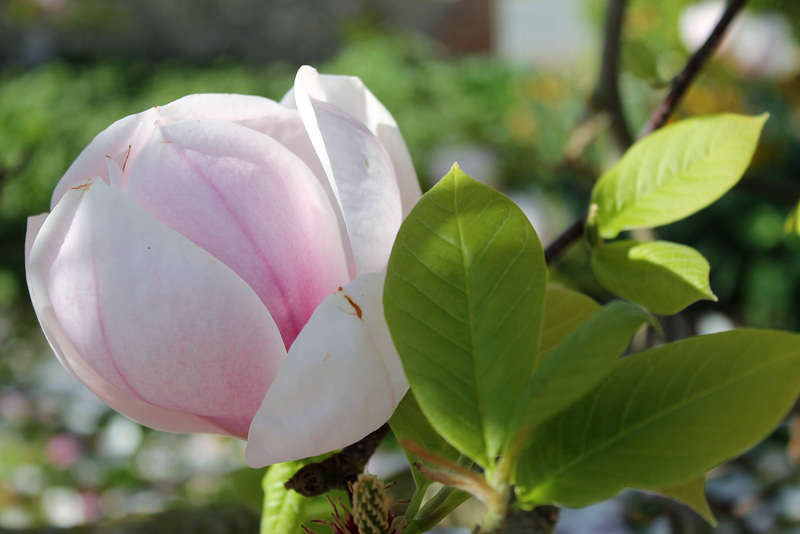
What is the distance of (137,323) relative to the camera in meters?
0.18

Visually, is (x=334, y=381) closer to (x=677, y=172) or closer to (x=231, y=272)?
(x=231, y=272)

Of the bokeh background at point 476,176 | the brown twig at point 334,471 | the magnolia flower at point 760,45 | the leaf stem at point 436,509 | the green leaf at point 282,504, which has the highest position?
the leaf stem at point 436,509

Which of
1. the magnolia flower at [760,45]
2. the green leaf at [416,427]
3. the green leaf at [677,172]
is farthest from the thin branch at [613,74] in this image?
the magnolia flower at [760,45]

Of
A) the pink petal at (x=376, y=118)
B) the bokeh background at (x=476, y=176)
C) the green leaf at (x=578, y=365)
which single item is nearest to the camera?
the green leaf at (x=578, y=365)

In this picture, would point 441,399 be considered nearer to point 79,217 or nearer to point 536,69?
point 79,217

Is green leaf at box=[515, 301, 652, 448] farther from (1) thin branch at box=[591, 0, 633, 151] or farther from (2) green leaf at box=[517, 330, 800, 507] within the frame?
(1) thin branch at box=[591, 0, 633, 151]

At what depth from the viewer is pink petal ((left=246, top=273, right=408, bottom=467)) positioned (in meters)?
0.17

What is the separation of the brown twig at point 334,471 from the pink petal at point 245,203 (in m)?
0.06

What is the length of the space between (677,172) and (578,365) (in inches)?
5.3

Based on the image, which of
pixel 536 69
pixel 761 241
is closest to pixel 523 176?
pixel 761 241

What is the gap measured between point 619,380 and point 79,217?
0.14m

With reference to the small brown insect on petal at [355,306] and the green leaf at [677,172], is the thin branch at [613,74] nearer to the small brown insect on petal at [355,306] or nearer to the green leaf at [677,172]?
the green leaf at [677,172]

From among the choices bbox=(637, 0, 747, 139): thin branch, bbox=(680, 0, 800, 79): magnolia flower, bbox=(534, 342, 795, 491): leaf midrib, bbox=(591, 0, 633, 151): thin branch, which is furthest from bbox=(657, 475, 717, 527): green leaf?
bbox=(680, 0, 800, 79): magnolia flower

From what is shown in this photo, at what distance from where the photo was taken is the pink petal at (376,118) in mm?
242
